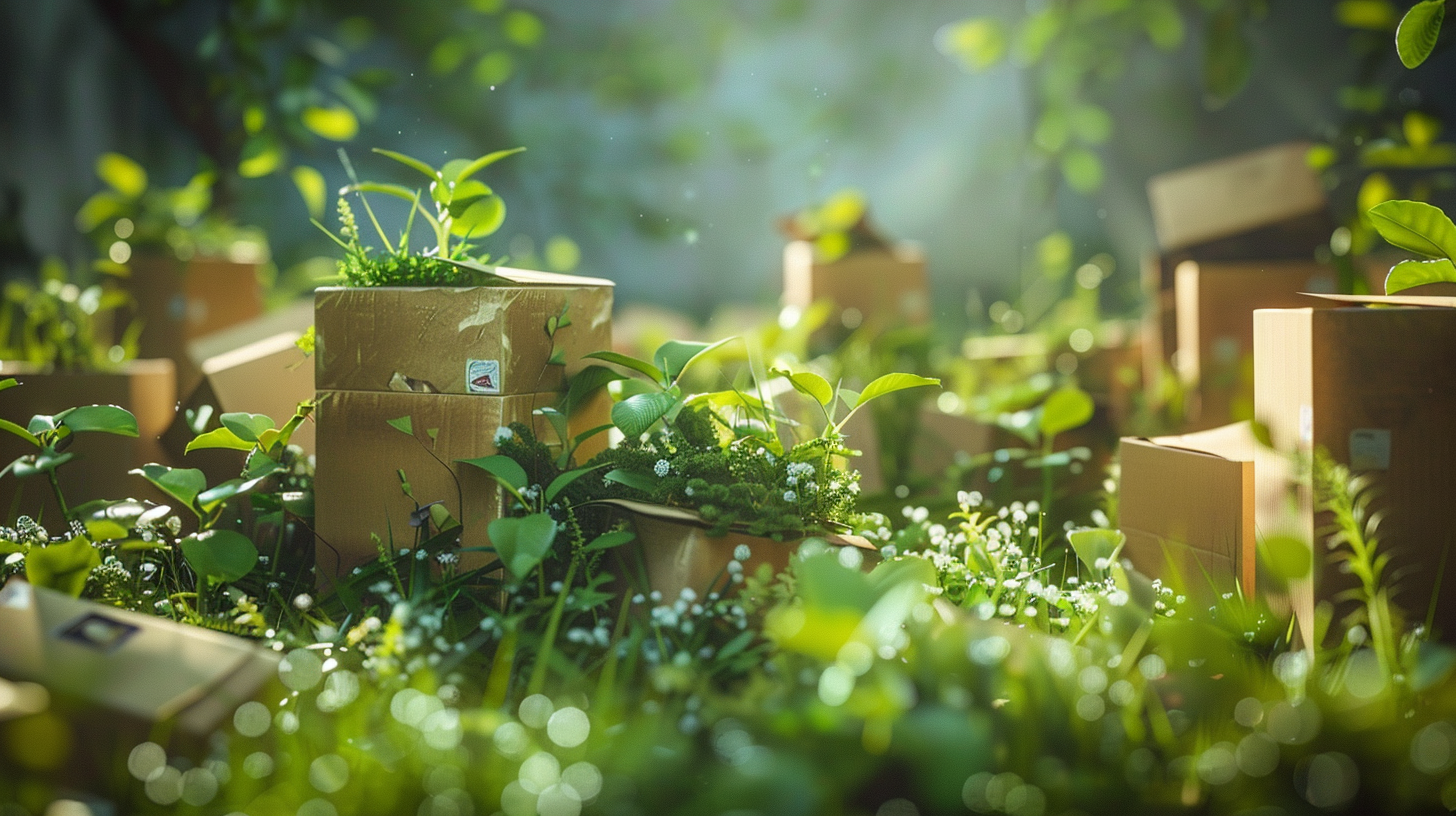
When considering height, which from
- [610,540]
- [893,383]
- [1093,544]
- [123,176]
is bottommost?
[1093,544]

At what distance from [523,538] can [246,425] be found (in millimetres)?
425

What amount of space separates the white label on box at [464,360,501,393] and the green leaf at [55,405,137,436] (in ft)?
1.23

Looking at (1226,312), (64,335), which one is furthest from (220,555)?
(1226,312)

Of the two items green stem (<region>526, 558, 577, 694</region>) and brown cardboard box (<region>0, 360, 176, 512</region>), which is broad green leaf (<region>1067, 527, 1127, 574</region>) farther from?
brown cardboard box (<region>0, 360, 176, 512</region>)

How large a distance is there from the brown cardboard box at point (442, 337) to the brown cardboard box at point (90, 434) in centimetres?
36

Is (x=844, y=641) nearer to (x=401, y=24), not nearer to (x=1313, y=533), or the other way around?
(x=1313, y=533)

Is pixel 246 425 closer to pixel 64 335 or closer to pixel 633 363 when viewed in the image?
pixel 633 363

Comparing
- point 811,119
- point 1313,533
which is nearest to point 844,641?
point 1313,533

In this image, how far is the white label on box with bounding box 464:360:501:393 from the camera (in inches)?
42.9

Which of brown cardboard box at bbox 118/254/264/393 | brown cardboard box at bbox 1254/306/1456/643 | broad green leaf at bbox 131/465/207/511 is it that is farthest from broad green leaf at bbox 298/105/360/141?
brown cardboard box at bbox 1254/306/1456/643

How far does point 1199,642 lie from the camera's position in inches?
29.4

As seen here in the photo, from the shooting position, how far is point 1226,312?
6.65ft

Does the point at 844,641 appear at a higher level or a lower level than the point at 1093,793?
higher

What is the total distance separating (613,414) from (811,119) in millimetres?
2868
